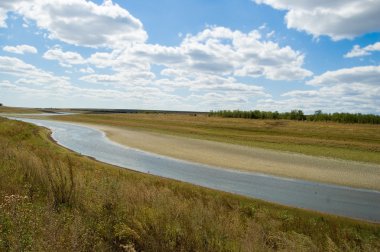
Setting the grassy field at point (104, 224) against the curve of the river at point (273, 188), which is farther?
the curve of the river at point (273, 188)

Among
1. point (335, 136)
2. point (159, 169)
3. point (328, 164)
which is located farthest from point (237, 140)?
point (159, 169)

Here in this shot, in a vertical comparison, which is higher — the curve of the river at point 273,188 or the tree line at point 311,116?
the tree line at point 311,116

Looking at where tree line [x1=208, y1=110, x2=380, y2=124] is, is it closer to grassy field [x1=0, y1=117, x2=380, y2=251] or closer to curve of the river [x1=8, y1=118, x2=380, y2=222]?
curve of the river [x1=8, y1=118, x2=380, y2=222]

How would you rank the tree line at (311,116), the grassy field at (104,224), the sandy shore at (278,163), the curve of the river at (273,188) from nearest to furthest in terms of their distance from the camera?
the grassy field at (104,224) → the curve of the river at (273,188) → the sandy shore at (278,163) → the tree line at (311,116)

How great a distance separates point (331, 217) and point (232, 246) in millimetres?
8894

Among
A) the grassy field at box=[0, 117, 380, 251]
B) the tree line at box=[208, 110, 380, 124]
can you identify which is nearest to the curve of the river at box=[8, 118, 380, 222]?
the grassy field at box=[0, 117, 380, 251]

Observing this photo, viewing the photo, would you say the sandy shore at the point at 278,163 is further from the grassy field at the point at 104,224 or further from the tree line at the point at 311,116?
the tree line at the point at 311,116

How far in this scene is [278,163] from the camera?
1062 inches

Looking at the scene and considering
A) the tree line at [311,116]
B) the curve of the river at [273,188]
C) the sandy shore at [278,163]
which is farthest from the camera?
the tree line at [311,116]

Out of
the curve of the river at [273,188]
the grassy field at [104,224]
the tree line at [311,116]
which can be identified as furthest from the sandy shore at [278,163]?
the tree line at [311,116]

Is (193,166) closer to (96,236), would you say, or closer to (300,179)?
(300,179)

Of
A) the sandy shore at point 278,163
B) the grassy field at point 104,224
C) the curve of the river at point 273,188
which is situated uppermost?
the grassy field at point 104,224

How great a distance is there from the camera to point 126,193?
900 cm

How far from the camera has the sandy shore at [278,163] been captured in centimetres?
2256
